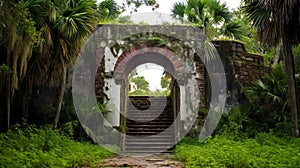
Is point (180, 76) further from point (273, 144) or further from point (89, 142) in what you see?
point (273, 144)

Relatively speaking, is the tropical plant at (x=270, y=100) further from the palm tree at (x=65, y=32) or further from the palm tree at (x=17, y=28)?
the palm tree at (x=17, y=28)

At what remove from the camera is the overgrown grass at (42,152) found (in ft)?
16.4

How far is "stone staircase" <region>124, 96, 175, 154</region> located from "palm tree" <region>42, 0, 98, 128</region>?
→ 2.66 meters

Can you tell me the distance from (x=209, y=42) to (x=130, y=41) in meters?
2.44

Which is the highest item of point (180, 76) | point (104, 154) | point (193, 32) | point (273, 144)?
point (193, 32)

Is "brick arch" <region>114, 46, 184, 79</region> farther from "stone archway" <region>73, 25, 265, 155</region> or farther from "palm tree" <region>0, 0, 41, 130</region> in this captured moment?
"palm tree" <region>0, 0, 41, 130</region>

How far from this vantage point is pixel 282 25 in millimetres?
7633

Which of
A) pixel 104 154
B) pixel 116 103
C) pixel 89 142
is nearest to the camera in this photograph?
pixel 104 154

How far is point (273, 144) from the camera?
23.2ft

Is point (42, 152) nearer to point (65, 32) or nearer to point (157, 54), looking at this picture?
point (65, 32)

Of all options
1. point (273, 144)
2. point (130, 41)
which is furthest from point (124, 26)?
point (273, 144)

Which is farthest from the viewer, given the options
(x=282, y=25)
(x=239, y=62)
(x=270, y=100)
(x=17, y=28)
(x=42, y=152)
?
(x=239, y=62)

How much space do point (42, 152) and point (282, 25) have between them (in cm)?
558

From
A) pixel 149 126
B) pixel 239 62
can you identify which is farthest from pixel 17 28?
pixel 239 62
